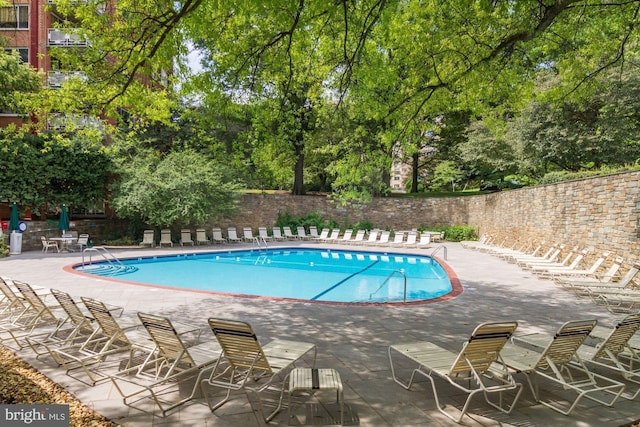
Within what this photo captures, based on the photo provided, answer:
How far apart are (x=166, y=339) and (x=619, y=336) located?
465 cm

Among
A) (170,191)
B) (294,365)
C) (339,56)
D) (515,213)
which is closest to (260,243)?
(170,191)

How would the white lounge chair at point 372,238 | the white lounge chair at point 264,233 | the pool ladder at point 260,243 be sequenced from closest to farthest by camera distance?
the pool ladder at point 260,243 → the white lounge chair at point 372,238 → the white lounge chair at point 264,233

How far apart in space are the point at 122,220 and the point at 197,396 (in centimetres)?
1930

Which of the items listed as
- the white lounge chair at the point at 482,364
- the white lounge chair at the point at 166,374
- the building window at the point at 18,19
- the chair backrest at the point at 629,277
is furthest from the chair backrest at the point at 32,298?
the building window at the point at 18,19

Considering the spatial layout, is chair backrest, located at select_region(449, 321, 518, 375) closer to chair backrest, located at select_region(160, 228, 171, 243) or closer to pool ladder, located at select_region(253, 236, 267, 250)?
pool ladder, located at select_region(253, 236, 267, 250)

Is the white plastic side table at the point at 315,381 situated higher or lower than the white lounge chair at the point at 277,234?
lower

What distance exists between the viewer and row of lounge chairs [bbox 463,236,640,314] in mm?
8133

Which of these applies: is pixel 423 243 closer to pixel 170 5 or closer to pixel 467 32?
pixel 467 32

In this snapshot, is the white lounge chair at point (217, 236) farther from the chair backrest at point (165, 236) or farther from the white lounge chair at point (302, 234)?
the white lounge chair at point (302, 234)

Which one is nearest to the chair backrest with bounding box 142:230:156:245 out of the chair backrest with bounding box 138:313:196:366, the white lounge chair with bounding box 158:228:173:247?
the white lounge chair with bounding box 158:228:173:247

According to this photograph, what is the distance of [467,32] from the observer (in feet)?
24.3

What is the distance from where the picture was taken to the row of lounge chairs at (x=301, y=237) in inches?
780

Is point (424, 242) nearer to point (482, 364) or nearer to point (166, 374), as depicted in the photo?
point (482, 364)

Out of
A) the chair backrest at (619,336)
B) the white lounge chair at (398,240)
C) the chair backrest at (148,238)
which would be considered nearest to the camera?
the chair backrest at (619,336)
